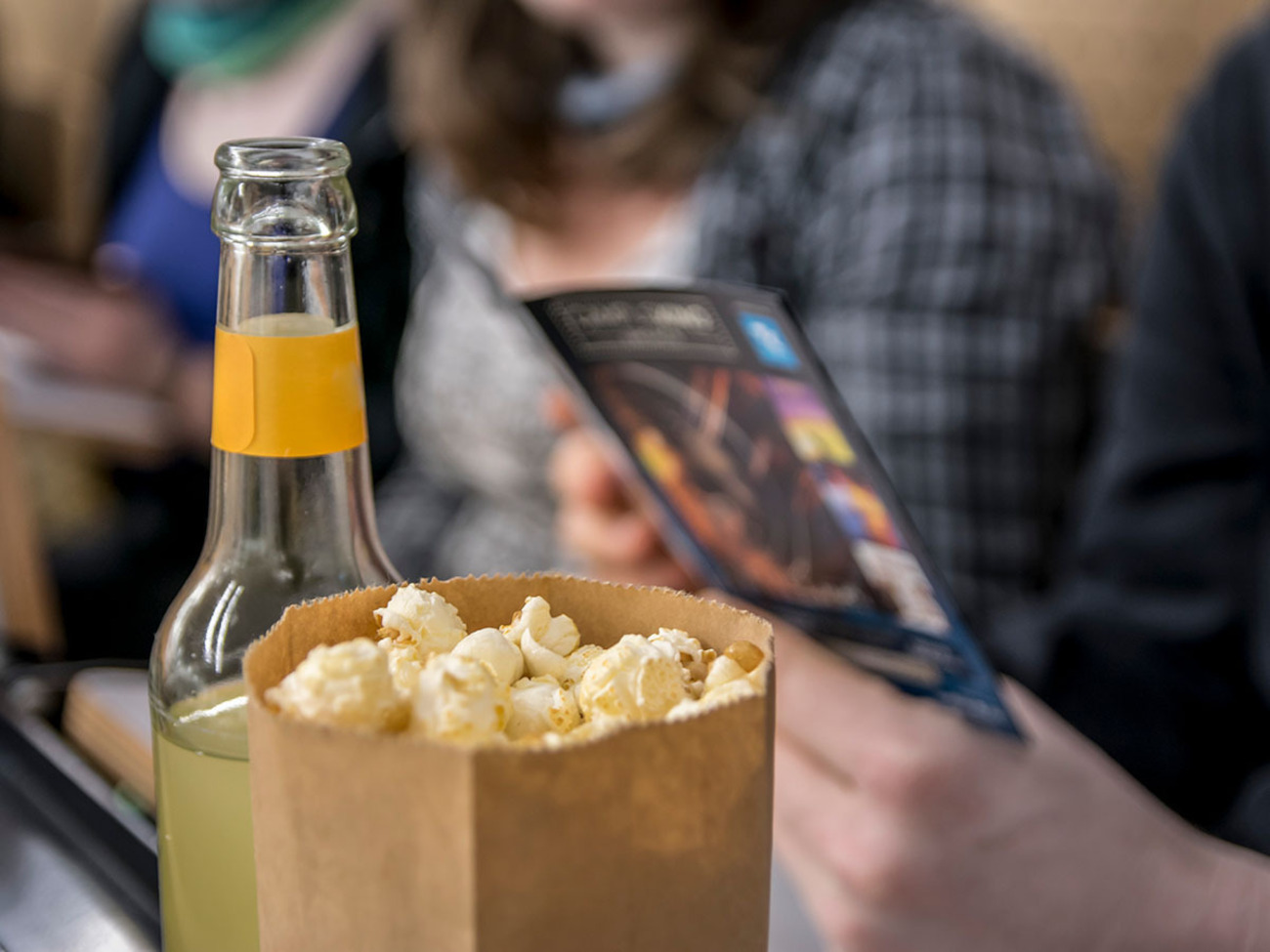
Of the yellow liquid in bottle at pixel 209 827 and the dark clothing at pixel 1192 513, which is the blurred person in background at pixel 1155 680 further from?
the yellow liquid in bottle at pixel 209 827

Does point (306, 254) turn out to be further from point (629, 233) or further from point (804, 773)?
point (629, 233)

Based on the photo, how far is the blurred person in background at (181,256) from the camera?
1.47m

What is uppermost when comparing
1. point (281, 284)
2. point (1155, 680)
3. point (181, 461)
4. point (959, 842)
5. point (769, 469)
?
point (281, 284)

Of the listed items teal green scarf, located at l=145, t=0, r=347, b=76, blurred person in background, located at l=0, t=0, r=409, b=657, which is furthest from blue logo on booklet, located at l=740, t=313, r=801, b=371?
teal green scarf, located at l=145, t=0, r=347, b=76

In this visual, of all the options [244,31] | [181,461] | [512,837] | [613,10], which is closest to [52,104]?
[244,31]

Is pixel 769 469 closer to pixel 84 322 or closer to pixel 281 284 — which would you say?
pixel 281 284

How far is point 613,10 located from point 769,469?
76 cm

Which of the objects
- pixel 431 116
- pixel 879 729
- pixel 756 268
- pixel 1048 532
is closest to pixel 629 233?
pixel 756 268

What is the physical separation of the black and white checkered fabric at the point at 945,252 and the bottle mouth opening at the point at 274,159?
29.3 inches

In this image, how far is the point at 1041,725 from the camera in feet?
1.76

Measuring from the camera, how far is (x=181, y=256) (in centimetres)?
167

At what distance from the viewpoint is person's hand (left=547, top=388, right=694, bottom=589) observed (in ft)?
2.76

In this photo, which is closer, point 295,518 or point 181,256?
point 295,518

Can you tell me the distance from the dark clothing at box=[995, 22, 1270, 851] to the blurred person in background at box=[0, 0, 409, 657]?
90cm
